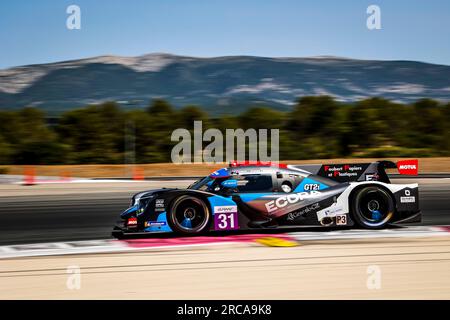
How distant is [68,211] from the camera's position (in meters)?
12.6

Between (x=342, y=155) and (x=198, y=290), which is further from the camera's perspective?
(x=342, y=155)

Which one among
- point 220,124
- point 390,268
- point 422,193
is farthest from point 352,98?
point 390,268

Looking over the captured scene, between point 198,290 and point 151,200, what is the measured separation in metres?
3.21

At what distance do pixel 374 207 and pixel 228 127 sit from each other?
3619 centimetres

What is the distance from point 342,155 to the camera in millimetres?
42906

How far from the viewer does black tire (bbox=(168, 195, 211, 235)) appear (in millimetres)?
8711

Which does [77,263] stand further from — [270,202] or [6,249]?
[270,202]

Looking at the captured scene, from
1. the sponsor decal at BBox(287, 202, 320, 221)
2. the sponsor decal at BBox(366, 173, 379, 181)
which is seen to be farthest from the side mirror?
the sponsor decal at BBox(366, 173, 379, 181)

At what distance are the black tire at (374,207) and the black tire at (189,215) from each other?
7.48 ft

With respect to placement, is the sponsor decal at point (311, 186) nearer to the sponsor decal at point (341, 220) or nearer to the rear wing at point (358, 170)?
the rear wing at point (358, 170)

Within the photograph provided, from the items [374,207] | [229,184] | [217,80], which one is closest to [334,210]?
[374,207]

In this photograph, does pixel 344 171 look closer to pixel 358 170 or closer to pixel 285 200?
pixel 358 170

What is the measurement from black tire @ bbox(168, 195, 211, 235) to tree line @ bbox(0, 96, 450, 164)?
31472 millimetres

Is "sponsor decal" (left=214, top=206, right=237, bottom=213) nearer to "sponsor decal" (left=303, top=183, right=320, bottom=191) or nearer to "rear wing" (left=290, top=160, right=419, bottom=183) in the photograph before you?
"sponsor decal" (left=303, top=183, right=320, bottom=191)
